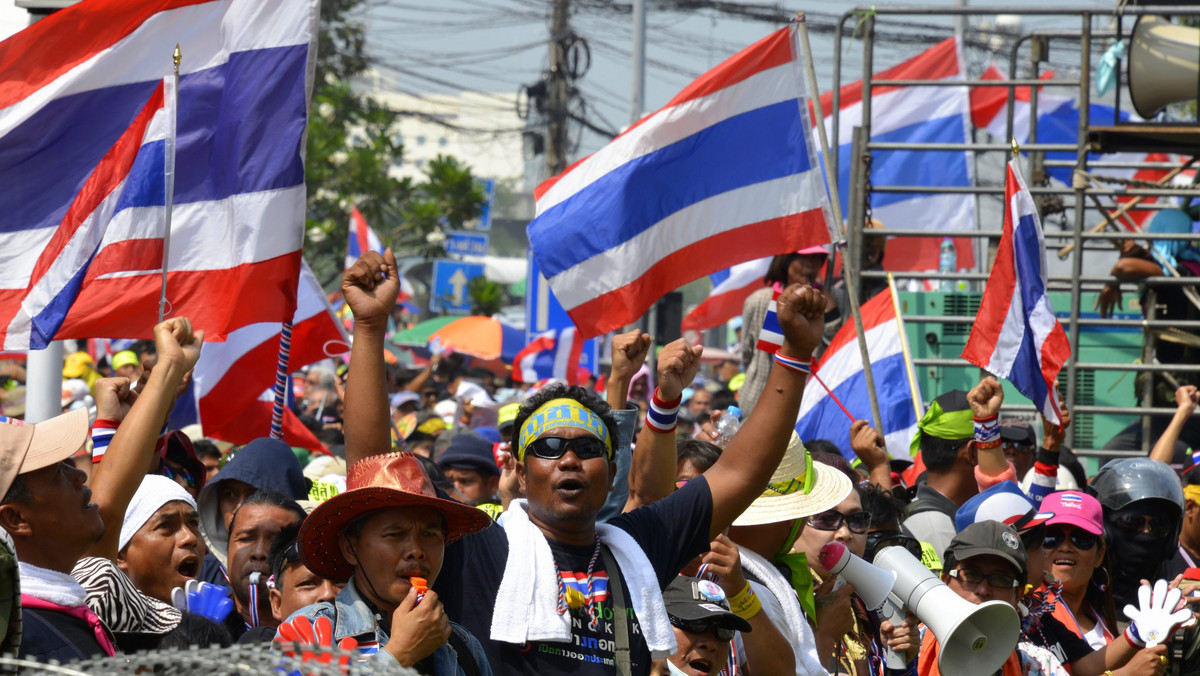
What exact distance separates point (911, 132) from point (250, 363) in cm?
731

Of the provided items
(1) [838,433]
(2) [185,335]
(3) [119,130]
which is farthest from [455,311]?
(2) [185,335]

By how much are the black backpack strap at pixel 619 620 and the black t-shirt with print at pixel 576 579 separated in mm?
16

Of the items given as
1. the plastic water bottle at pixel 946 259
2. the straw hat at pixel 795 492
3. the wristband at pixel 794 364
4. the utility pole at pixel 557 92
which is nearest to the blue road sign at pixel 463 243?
the utility pole at pixel 557 92

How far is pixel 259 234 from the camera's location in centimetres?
602

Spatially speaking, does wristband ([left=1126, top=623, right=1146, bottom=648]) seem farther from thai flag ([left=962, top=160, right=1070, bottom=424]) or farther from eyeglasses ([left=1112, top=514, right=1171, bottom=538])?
thai flag ([left=962, top=160, right=1070, bottom=424])

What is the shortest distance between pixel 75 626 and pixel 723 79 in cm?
503

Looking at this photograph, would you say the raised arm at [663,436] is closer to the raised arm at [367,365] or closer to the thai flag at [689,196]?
the raised arm at [367,365]

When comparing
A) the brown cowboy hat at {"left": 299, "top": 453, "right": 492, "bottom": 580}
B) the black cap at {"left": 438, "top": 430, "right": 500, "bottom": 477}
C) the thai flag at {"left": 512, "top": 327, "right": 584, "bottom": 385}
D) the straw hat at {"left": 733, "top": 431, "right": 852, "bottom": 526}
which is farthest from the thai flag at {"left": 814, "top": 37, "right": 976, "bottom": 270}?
the brown cowboy hat at {"left": 299, "top": 453, "right": 492, "bottom": 580}

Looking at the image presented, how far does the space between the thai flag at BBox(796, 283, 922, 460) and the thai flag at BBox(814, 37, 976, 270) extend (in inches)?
145

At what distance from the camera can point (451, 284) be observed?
1048 inches

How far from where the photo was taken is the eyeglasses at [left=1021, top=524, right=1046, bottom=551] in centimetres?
517

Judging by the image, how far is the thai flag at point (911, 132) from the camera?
39.8 feet

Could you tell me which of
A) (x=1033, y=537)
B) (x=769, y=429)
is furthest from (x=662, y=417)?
(x=1033, y=537)

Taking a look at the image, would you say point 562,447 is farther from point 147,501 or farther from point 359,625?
point 147,501
